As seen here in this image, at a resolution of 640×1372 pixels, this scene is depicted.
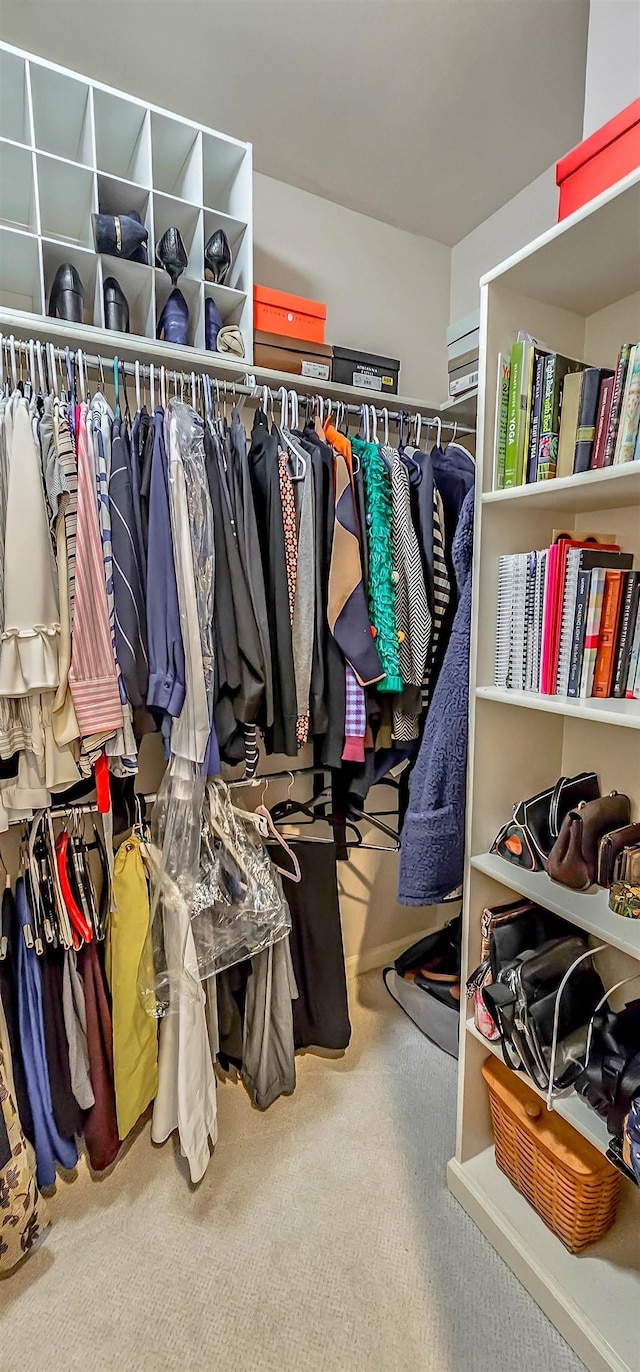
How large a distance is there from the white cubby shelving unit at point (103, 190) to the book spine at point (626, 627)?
1.13 metres

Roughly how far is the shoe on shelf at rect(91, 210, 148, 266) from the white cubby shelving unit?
0.07 feet

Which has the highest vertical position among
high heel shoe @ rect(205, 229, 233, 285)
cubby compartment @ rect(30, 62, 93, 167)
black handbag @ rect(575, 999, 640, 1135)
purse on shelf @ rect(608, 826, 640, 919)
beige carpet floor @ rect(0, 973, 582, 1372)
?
cubby compartment @ rect(30, 62, 93, 167)

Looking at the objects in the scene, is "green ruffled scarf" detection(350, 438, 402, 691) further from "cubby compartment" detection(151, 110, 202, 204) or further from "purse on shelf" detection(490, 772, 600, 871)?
"cubby compartment" detection(151, 110, 202, 204)

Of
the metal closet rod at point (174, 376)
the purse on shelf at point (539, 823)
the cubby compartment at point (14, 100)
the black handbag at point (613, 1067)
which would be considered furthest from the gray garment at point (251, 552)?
the black handbag at point (613, 1067)

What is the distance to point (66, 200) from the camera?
1485 millimetres

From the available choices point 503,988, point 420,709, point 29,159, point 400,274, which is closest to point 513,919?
point 503,988

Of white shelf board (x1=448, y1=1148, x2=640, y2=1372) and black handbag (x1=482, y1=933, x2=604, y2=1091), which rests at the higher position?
black handbag (x1=482, y1=933, x2=604, y2=1091)

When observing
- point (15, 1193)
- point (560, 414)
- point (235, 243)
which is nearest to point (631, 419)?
point (560, 414)

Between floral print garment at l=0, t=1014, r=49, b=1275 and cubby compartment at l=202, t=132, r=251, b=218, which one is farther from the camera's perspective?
cubby compartment at l=202, t=132, r=251, b=218

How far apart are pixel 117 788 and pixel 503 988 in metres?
1.02

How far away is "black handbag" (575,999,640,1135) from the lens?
104cm

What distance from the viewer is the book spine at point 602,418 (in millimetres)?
1072

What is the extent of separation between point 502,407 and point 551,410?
107 mm

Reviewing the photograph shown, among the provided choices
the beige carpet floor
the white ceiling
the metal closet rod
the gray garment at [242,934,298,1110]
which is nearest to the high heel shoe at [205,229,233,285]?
the metal closet rod
